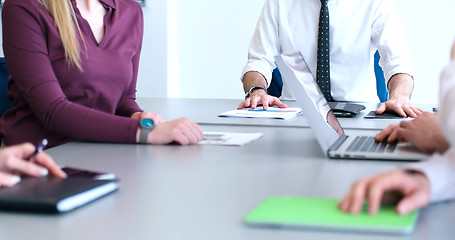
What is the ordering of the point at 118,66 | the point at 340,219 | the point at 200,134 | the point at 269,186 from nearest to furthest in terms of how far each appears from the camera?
the point at 340,219
the point at 269,186
the point at 200,134
the point at 118,66

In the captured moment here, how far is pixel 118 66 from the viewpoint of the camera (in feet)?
5.77

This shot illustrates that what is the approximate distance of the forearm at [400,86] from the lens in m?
2.38

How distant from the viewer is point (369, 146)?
1.29 metres

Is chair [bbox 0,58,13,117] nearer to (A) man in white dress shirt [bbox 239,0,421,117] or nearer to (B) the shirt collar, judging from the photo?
(B) the shirt collar

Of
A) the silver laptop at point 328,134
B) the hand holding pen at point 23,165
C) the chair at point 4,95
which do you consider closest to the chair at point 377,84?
the chair at point 4,95

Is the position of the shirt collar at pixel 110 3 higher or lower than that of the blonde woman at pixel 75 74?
higher

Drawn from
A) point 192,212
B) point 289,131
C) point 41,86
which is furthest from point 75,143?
point 192,212

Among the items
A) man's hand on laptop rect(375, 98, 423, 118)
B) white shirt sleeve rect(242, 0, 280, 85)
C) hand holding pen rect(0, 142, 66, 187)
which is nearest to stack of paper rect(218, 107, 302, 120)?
man's hand on laptop rect(375, 98, 423, 118)

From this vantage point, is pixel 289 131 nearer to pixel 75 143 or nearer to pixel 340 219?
pixel 75 143

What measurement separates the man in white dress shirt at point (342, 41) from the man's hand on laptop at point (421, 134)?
1328 mm

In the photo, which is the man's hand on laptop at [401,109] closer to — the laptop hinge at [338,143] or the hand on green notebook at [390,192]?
the laptop hinge at [338,143]

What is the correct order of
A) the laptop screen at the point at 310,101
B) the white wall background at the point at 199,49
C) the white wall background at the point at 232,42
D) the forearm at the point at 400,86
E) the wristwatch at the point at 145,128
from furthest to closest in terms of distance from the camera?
the white wall background at the point at 199,49 → the white wall background at the point at 232,42 → the forearm at the point at 400,86 → the wristwatch at the point at 145,128 → the laptop screen at the point at 310,101

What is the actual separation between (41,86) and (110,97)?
0.30m

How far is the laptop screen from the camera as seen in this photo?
125 cm
